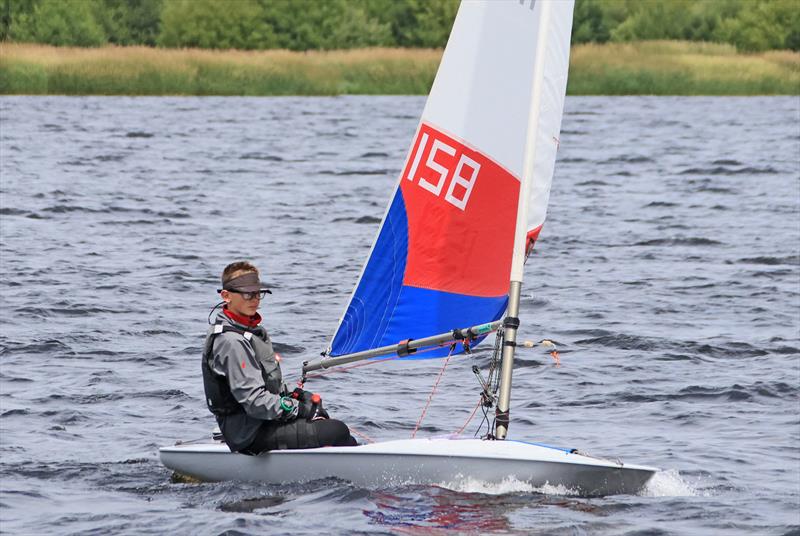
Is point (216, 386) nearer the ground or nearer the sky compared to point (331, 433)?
nearer the sky

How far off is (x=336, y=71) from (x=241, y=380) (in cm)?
5165

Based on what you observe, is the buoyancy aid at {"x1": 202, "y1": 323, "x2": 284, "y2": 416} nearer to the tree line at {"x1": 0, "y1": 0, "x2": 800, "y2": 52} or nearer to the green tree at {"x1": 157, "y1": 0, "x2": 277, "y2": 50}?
the tree line at {"x1": 0, "y1": 0, "x2": 800, "y2": 52}

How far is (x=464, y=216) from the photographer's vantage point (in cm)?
1018

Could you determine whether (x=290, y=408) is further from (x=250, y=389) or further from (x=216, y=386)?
(x=216, y=386)

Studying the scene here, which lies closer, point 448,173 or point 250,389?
point 250,389

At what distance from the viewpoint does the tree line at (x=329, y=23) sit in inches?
3095

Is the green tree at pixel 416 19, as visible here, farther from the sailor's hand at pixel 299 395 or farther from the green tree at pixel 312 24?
the sailor's hand at pixel 299 395

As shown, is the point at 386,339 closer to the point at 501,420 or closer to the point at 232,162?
the point at 501,420

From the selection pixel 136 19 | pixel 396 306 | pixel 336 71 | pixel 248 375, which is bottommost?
pixel 248 375

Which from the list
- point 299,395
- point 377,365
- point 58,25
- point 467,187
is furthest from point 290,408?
point 58,25

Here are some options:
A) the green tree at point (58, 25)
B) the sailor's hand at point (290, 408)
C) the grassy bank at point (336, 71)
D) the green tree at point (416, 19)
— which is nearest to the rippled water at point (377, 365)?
the sailor's hand at point (290, 408)

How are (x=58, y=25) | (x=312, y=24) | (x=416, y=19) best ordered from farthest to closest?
(x=416, y=19) → (x=312, y=24) → (x=58, y=25)

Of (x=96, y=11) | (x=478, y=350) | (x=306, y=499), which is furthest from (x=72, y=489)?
(x=96, y=11)

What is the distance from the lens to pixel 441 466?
959cm
